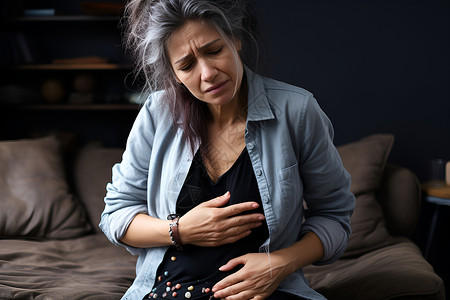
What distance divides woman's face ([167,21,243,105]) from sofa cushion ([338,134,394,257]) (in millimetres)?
1089

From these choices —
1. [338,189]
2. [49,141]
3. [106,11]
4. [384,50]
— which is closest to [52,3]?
[106,11]

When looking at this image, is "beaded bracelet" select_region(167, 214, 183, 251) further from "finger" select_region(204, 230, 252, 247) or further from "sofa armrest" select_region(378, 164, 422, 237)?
"sofa armrest" select_region(378, 164, 422, 237)

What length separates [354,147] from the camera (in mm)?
2328

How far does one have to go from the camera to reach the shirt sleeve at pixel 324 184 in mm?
1322

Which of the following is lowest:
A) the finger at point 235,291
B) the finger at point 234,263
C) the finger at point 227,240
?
the finger at point 235,291

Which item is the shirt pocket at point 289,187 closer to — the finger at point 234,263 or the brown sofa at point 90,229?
the finger at point 234,263

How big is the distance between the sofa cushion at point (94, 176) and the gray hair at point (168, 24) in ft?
3.91

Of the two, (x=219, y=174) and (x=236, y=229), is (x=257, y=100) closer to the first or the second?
(x=219, y=174)

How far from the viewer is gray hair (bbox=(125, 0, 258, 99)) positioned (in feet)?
4.05

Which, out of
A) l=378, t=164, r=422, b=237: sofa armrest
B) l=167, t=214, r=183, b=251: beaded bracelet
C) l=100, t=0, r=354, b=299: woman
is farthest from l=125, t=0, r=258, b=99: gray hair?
l=378, t=164, r=422, b=237: sofa armrest

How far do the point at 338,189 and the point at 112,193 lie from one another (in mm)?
671

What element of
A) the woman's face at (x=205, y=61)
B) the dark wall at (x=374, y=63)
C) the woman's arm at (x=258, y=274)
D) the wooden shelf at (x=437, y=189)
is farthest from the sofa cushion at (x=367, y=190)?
the woman's face at (x=205, y=61)

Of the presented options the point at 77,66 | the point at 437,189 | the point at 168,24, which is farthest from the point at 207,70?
the point at 77,66

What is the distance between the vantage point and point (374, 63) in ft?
9.60
